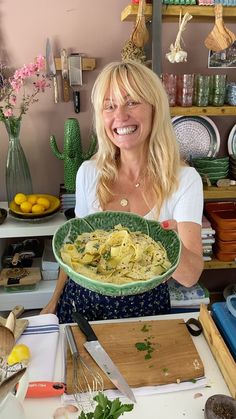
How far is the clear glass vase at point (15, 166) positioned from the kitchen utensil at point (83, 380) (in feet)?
3.88

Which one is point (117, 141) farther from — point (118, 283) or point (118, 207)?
point (118, 283)

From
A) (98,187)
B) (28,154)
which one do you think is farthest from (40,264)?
(98,187)

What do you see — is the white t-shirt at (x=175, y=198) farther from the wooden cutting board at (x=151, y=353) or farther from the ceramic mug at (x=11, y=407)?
the ceramic mug at (x=11, y=407)

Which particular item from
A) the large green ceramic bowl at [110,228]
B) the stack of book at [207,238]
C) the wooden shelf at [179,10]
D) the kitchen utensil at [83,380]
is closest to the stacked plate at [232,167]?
the stack of book at [207,238]

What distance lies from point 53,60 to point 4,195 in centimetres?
75

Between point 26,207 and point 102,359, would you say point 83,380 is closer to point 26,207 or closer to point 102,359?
point 102,359

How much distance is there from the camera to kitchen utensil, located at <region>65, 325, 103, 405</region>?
78 cm

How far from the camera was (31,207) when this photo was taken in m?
1.80

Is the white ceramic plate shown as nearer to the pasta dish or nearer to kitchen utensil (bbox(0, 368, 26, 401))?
the pasta dish

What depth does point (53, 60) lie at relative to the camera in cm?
184

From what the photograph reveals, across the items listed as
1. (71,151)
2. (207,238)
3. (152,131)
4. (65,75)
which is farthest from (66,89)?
(207,238)

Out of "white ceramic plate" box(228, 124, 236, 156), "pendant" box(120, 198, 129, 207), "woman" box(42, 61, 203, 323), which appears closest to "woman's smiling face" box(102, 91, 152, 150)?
"woman" box(42, 61, 203, 323)

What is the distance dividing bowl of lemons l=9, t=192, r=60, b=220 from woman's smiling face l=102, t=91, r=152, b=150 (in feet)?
2.15

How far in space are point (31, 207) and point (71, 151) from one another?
326mm
